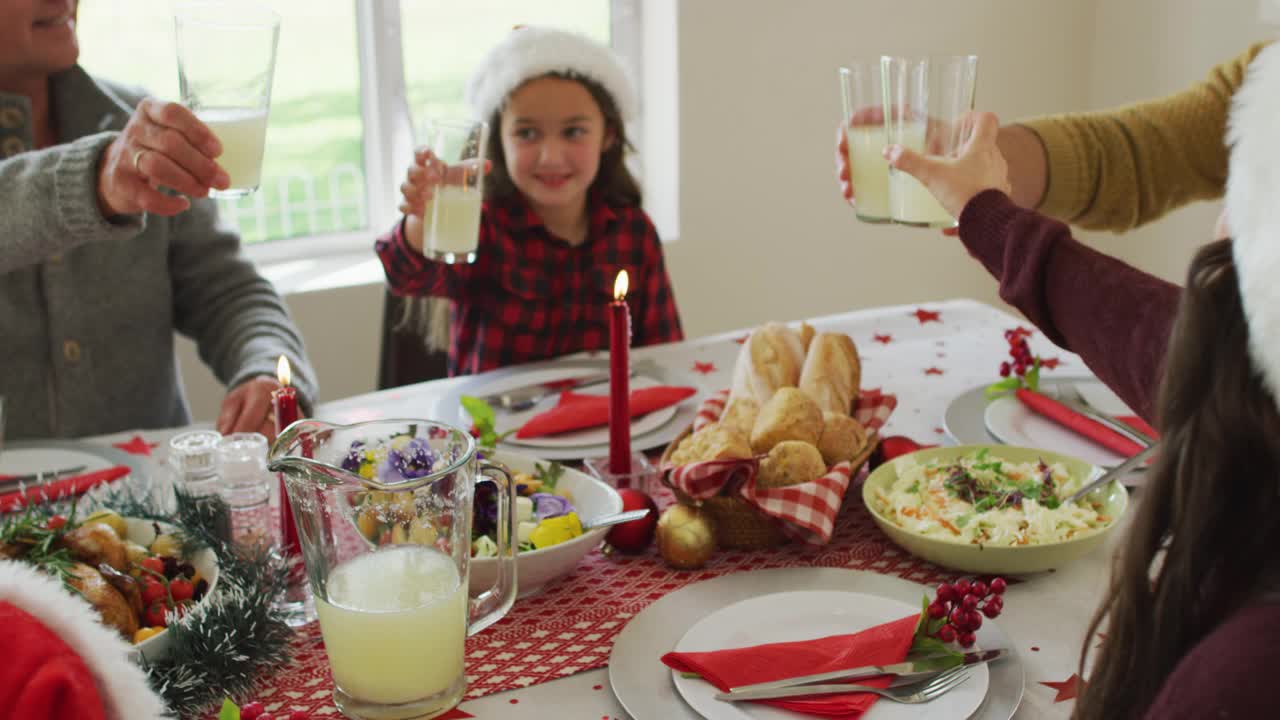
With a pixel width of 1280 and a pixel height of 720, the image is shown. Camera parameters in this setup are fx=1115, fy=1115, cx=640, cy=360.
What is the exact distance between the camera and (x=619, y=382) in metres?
1.20

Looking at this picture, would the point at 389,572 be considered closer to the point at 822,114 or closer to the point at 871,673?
the point at 871,673

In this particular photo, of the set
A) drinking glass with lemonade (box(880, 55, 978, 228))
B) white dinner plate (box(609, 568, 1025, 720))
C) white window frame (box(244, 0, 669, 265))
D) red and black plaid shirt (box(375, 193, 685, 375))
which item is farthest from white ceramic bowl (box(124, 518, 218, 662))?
white window frame (box(244, 0, 669, 265))

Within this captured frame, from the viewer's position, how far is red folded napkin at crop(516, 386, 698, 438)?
1420 mm

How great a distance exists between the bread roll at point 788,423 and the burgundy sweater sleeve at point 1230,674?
59 centimetres

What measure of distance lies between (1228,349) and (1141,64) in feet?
10.9

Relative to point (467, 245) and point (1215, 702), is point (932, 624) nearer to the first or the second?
point (1215, 702)

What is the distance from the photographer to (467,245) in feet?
5.39

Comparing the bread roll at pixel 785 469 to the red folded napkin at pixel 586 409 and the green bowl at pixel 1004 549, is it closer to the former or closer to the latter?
the green bowl at pixel 1004 549

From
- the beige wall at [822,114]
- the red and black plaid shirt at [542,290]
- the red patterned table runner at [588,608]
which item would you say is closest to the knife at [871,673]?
the red patterned table runner at [588,608]

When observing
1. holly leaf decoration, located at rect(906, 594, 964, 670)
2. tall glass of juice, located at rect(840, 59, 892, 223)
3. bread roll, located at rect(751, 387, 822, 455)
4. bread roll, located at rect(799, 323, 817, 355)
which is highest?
tall glass of juice, located at rect(840, 59, 892, 223)

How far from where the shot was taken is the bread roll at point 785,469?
44.9 inches

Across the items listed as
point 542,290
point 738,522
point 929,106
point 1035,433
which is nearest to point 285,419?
point 738,522

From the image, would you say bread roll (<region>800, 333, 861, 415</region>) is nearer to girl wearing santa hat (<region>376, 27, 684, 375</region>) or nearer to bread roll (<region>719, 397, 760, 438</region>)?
bread roll (<region>719, 397, 760, 438</region>)

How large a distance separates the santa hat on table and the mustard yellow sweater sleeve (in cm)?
151
